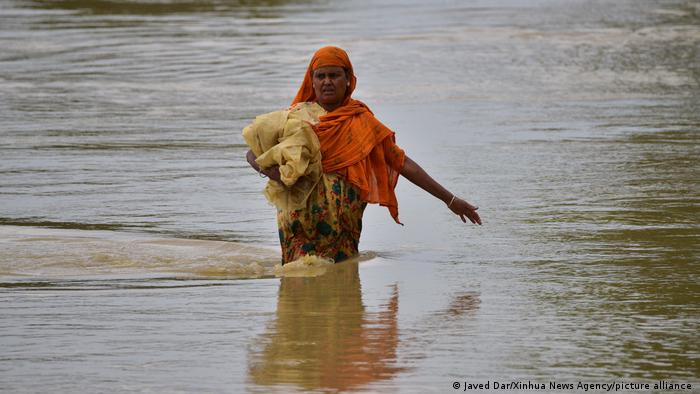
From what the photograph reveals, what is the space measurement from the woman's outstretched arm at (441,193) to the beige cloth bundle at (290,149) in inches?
18.0

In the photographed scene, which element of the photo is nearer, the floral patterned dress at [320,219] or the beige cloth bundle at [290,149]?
the beige cloth bundle at [290,149]

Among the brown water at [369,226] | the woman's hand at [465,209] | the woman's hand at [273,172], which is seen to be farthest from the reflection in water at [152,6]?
the woman's hand at [465,209]

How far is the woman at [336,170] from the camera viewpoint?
21.8 feet

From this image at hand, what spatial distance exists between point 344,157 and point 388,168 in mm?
261

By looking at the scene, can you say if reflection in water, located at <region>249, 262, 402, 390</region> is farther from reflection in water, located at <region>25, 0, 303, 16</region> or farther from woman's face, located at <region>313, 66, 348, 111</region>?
reflection in water, located at <region>25, 0, 303, 16</region>

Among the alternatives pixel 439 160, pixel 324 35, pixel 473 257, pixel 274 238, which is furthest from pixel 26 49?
pixel 473 257

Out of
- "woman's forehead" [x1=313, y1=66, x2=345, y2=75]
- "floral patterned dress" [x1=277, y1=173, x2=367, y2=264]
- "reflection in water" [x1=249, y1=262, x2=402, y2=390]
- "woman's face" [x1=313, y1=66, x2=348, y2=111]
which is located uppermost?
"woman's forehead" [x1=313, y1=66, x2=345, y2=75]

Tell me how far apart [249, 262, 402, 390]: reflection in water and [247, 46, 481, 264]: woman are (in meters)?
0.50

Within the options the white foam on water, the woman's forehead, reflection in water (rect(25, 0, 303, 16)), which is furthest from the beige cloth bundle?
reflection in water (rect(25, 0, 303, 16))

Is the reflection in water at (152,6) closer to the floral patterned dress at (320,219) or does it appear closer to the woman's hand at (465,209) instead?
the floral patterned dress at (320,219)

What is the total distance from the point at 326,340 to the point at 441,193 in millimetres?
1834

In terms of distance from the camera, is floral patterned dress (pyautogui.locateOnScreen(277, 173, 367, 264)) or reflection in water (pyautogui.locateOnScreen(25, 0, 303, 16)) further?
reflection in water (pyautogui.locateOnScreen(25, 0, 303, 16))

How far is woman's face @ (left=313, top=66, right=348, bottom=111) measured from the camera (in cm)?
662

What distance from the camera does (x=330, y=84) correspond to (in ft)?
21.8
